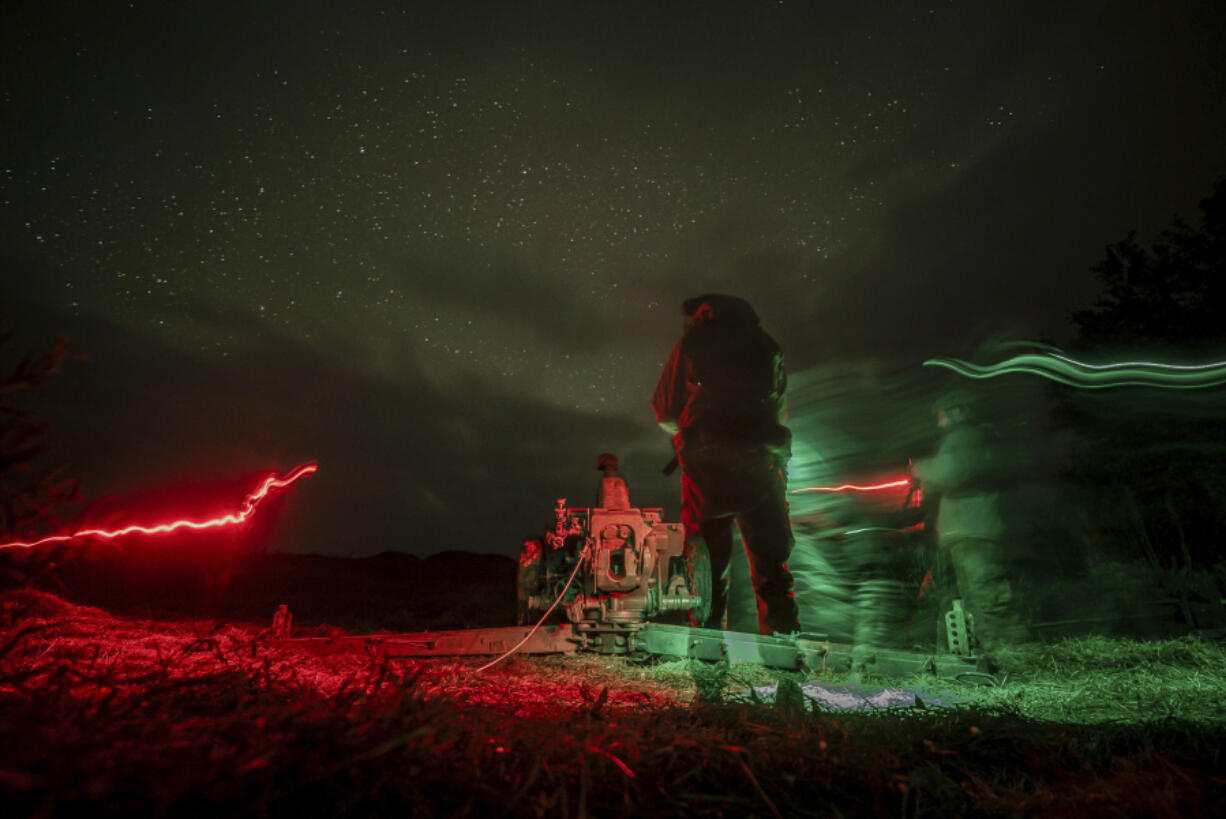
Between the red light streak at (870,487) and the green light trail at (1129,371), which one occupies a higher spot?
the green light trail at (1129,371)

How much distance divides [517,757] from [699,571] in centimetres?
513

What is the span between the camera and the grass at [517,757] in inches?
35.3

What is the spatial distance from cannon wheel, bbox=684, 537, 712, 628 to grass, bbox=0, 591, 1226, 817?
149 inches

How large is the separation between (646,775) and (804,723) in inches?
33.8

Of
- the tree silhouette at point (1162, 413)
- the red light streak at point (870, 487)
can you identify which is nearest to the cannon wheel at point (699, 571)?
the red light streak at point (870, 487)

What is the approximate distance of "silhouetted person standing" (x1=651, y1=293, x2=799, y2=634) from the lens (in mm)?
6488

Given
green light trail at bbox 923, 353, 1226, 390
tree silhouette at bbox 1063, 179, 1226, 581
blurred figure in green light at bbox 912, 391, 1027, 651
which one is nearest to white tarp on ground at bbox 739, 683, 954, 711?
blurred figure in green light at bbox 912, 391, 1027, 651

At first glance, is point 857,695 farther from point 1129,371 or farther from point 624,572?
point 1129,371

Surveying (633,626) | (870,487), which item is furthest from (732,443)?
(870,487)

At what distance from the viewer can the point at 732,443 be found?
6703 mm

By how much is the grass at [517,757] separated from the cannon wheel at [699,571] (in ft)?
12.4

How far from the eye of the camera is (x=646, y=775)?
133 cm

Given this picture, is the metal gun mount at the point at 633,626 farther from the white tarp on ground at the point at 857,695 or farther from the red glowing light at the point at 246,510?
the red glowing light at the point at 246,510

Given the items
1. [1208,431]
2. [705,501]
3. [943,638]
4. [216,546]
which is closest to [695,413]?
[705,501]
